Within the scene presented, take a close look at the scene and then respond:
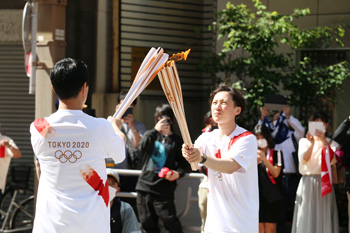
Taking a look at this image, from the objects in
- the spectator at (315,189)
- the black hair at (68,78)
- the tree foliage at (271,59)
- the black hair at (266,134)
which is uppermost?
the tree foliage at (271,59)

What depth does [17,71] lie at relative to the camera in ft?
40.9

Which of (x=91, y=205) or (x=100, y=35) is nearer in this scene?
(x=91, y=205)

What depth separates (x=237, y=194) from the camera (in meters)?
5.14

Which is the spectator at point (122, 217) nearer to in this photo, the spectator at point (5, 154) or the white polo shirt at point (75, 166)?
the white polo shirt at point (75, 166)

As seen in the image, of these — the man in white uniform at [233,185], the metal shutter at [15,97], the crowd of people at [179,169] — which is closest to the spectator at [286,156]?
the crowd of people at [179,169]

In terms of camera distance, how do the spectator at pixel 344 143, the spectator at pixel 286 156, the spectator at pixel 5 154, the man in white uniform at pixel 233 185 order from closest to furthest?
the man in white uniform at pixel 233 185 → the spectator at pixel 344 143 → the spectator at pixel 286 156 → the spectator at pixel 5 154

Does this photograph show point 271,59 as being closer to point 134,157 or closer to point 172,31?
point 134,157

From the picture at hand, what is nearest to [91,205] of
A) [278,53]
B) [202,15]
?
[278,53]

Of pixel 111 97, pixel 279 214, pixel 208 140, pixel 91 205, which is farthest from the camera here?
pixel 111 97

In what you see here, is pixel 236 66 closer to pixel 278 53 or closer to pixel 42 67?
pixel 278 53

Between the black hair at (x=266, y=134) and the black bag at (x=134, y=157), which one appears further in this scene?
the black bag at (x=134, y=157)

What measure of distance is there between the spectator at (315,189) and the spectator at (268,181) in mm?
282

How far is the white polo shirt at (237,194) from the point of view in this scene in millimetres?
5125

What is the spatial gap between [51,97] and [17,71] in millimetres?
3114
